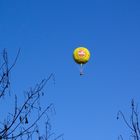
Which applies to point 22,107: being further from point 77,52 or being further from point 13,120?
point 77,52

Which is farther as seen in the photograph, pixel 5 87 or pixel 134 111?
pixel 134 111

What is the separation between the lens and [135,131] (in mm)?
7805

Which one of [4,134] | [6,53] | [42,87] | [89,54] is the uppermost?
[89,54]

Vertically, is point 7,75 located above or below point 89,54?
below

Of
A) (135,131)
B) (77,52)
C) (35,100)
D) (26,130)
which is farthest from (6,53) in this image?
(77,52)

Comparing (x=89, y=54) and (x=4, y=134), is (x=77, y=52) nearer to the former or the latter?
(x=89, y=54)

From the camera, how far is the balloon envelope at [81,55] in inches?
655

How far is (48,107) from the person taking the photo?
582 centimetres

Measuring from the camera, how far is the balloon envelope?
16.6m

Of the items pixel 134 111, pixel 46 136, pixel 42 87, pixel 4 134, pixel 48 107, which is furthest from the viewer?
pixel 46 136

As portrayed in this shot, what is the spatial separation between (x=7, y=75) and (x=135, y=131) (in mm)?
3243

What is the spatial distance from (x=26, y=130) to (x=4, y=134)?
37 centimetres

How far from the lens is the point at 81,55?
16609 millimetres

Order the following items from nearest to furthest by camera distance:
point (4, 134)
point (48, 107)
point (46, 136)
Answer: point (4, 134) < point (48, 107) < point (46, 136)
